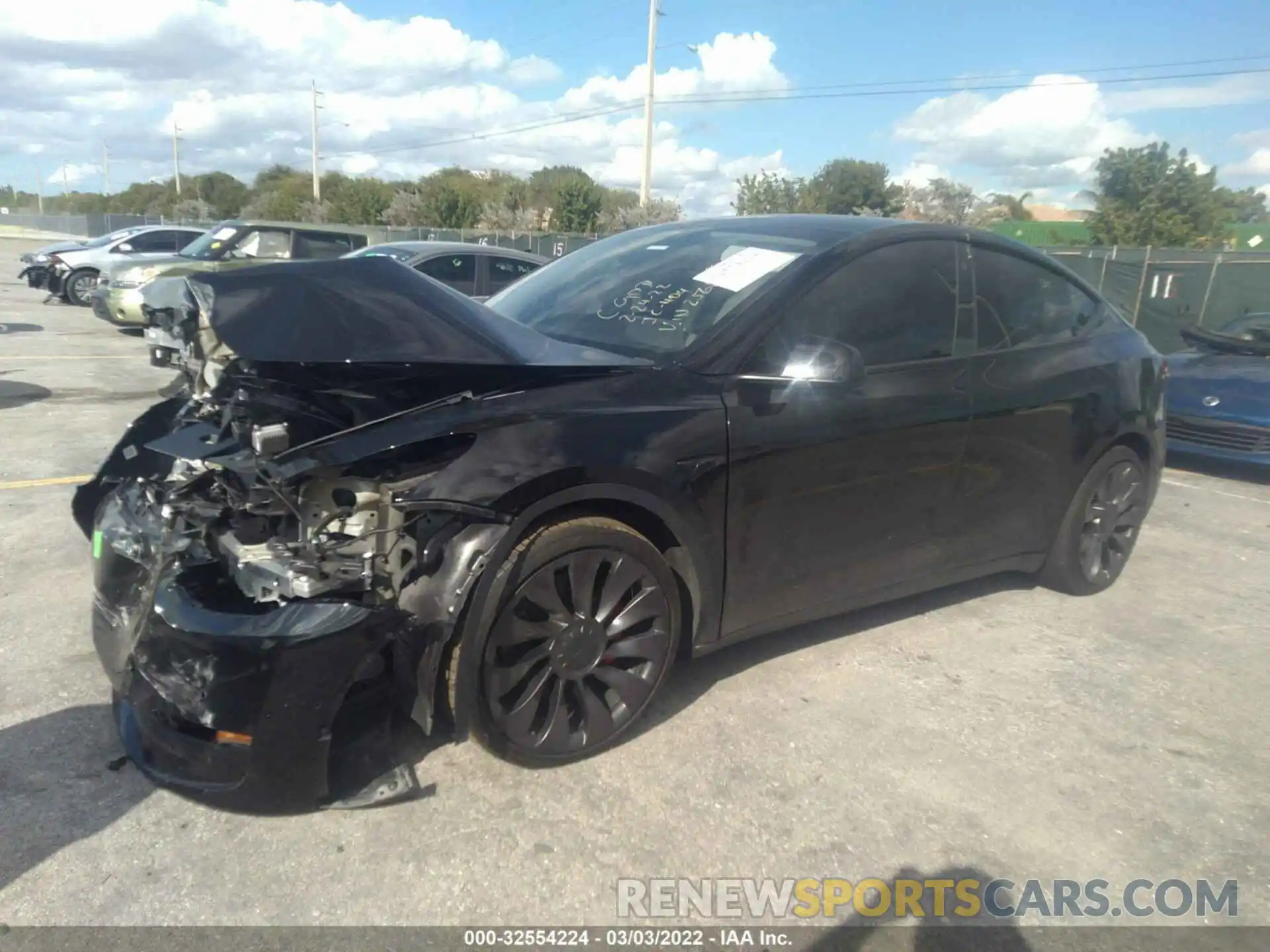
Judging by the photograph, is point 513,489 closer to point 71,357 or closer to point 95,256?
point 71,357

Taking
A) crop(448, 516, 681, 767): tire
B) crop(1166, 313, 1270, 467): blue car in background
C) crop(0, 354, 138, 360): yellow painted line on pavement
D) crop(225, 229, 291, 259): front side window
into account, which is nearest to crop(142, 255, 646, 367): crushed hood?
crop(448, 516, 681, 767): tire

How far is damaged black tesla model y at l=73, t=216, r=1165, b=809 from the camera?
8.29ft

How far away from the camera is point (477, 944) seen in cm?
227

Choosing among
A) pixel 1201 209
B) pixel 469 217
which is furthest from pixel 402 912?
pixel 469 217

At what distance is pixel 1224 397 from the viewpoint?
7.59 metres

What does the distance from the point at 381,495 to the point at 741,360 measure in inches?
51.6

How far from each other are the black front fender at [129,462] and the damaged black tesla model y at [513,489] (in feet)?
0.04

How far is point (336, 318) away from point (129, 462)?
125 centimetres

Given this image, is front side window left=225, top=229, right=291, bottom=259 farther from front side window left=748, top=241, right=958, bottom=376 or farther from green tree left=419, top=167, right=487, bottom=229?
green tree left=419, top=167, right=487, bottom=229

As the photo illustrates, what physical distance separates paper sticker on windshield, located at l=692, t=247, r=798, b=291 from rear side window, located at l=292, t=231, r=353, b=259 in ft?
30.5

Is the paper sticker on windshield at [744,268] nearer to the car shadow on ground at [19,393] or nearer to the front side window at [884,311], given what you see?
the front side window at [884,311]

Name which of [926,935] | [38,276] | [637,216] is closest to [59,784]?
[926,935]

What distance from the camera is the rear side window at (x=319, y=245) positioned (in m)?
12.4

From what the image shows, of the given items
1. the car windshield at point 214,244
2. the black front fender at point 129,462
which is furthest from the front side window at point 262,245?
the black front fender at point 129,462
